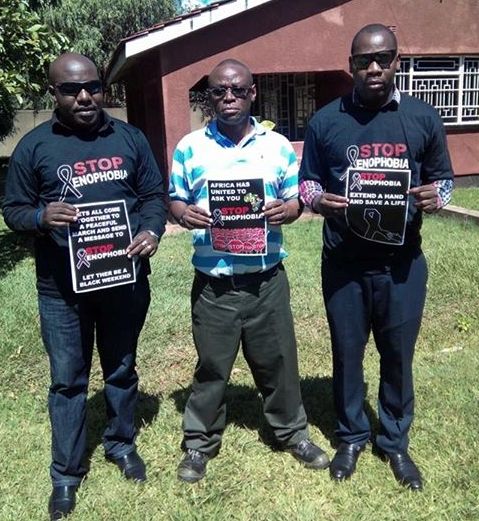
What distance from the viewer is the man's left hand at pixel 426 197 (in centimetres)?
279

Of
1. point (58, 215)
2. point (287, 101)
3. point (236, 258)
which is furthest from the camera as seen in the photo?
point (287, 101)

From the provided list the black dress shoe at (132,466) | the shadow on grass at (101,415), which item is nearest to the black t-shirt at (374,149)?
the black dress shoe at (132,466)

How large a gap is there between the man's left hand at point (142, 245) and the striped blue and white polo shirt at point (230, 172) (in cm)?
30

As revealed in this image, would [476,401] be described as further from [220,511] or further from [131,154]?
[131,154]

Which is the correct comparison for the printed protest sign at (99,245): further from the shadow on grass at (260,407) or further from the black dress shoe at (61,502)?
the shadow on grass at (260,407)

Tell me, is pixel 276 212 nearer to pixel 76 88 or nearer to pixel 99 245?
pixel 99 245

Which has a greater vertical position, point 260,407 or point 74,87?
point 74,87

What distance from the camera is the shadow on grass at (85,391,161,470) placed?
3.76m

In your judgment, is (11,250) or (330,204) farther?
(11,250)

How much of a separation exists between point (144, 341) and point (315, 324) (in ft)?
4.90

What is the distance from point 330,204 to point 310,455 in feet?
4.70

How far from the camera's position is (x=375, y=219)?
287 cm

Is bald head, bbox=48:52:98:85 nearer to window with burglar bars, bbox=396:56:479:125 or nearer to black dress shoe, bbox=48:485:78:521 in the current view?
black dress shoe, bbox=48:485:78:521

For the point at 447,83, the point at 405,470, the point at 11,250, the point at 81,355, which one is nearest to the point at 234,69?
the point at 81,355
